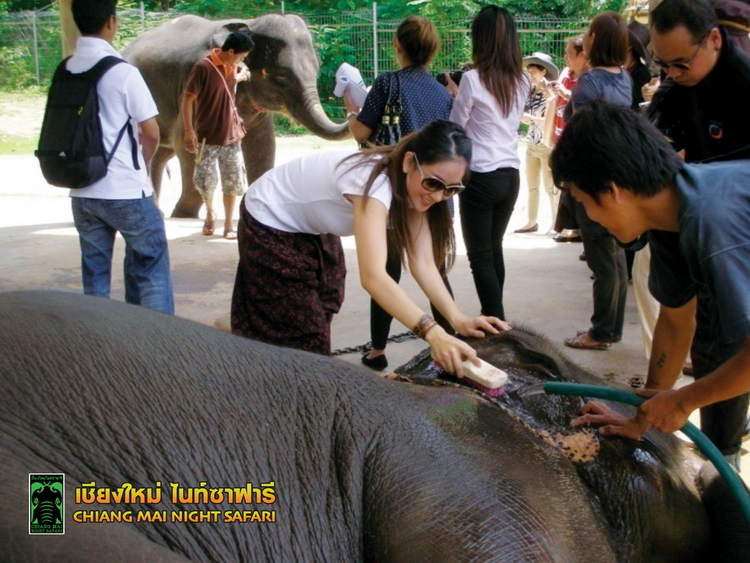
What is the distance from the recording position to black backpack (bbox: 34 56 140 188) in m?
4.26

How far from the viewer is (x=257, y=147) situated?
429 inches

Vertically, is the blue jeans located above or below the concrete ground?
above

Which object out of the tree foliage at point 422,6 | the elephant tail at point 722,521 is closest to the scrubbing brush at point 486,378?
the elephant tail at point 722,521

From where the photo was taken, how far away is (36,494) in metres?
1.68

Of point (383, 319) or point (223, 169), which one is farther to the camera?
point (223, 169)

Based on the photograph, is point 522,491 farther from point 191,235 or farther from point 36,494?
point 191,235

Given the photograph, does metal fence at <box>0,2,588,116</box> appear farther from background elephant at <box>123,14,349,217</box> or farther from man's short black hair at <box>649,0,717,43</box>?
man's short black hair at <box>649,0,717,43</box>

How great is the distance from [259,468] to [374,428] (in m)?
0.31

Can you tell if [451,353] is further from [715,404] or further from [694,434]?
[715,404]

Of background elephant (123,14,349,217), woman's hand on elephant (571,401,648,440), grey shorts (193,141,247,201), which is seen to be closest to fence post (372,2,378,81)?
background elephant (123,14,349,217)

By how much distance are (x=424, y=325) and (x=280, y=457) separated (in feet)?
3.50

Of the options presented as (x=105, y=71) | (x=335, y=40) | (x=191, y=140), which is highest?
(x=335, y=40)

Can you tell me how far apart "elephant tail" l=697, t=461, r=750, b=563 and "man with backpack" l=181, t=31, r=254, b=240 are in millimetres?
6910

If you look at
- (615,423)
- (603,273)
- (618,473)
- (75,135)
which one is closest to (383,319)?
(603,273)
